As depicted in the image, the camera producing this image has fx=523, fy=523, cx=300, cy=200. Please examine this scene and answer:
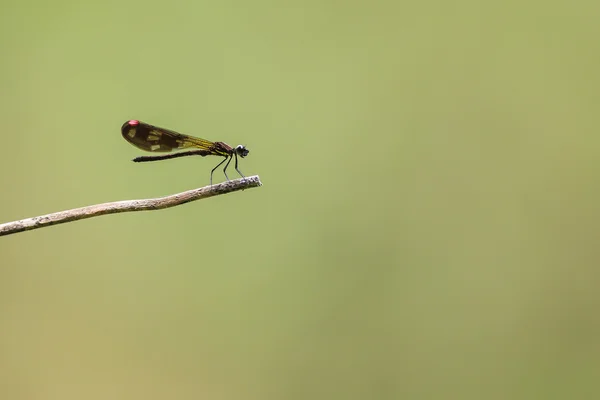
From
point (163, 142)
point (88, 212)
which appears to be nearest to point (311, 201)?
point (163, 142)

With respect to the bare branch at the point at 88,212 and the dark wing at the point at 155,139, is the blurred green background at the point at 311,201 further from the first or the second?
the bare branch at the point at 88,212

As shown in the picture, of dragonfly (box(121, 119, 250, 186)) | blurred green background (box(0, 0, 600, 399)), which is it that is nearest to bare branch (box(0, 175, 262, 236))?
dragonfly (box(121, 119, 250, 186))

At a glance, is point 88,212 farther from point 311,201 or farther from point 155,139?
point 311,201

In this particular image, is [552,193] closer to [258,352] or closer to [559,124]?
[559,124]

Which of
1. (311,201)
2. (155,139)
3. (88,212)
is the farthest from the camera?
(311,201)

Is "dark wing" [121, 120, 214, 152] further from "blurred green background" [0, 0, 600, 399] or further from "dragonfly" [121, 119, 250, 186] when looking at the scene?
"blurred green background" [0, 0, 600, 399]
